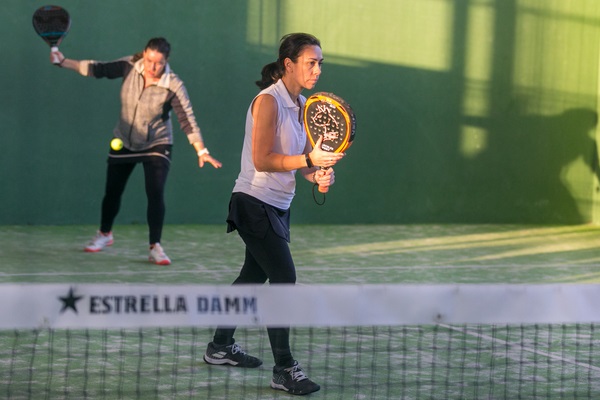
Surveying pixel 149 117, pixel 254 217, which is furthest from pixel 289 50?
pixel 149 117

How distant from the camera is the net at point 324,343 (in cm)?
321

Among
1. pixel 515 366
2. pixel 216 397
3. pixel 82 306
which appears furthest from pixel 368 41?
pixel 82 306

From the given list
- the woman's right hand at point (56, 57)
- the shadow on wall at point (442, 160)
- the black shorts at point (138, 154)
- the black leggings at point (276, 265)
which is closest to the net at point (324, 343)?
the black leggings at point (276, 265)

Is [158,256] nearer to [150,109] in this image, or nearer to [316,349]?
[150,109]

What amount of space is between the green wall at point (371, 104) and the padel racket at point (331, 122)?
248 inches

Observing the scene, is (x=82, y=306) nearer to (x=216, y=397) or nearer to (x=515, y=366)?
(x=216, y=397)

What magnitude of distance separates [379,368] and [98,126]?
6170mm

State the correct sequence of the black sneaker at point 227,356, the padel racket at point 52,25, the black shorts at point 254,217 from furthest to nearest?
the padel racket at point 52,25, the black sneaker at point 227,356, the black shorts at point 254,217

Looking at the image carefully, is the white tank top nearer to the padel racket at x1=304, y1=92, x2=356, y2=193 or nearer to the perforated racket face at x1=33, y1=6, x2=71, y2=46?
the padel racket at x1=304, y1=92, x2=356, y2=193

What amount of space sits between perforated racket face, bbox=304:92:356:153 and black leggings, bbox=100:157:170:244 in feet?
10.9

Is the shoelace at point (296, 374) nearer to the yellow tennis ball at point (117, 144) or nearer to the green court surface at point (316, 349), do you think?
the green court surface at point (316, 349)

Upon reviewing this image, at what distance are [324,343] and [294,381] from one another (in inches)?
40.4

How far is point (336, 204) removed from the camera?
11.4 metres

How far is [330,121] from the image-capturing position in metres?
4.25
